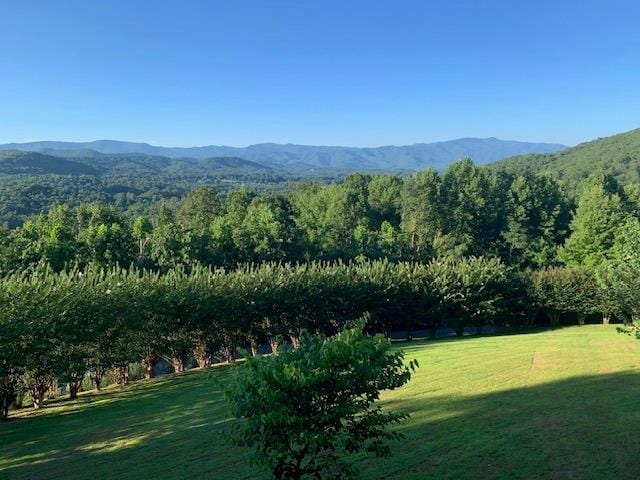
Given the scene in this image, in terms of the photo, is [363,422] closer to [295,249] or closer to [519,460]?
[519,460]

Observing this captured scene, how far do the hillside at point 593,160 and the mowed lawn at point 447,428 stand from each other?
3661 inches

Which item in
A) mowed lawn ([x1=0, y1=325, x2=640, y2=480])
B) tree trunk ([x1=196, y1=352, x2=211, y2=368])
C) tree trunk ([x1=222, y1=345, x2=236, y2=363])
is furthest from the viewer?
tree trunk ([x1=222, y1=345, x2=236, y2=363])

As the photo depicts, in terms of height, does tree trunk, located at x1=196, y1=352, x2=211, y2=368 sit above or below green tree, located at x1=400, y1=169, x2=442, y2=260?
below

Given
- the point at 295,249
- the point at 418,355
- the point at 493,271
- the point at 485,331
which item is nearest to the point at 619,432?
the point at 418,355

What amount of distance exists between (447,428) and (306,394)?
6229 millimetres

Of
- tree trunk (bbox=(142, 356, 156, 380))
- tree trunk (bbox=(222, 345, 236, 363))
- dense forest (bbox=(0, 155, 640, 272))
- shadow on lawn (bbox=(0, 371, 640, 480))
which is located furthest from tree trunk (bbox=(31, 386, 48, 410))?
dense forest (bbox=(0, 155, 640, 272))

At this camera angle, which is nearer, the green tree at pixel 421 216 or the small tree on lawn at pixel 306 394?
the small tree on lawn at pixel 306 394

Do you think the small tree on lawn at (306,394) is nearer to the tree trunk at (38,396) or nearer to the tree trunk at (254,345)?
the tree trunk at (38,396)

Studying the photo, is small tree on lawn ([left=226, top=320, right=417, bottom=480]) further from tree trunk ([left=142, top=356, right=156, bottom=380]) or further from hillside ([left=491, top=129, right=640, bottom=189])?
hillside ([left=491, top=129, right=640, bottom=189])

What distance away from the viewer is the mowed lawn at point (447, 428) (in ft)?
30.1

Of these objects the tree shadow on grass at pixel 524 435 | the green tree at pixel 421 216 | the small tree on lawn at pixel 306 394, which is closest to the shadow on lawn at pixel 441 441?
the tree shadow on grass at pixel 524 435

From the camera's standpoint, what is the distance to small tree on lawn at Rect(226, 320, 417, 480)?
6.12 metres

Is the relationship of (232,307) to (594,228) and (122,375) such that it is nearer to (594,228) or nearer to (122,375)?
(122,375)

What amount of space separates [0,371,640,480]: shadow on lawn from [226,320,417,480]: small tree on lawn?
3.20 metres
